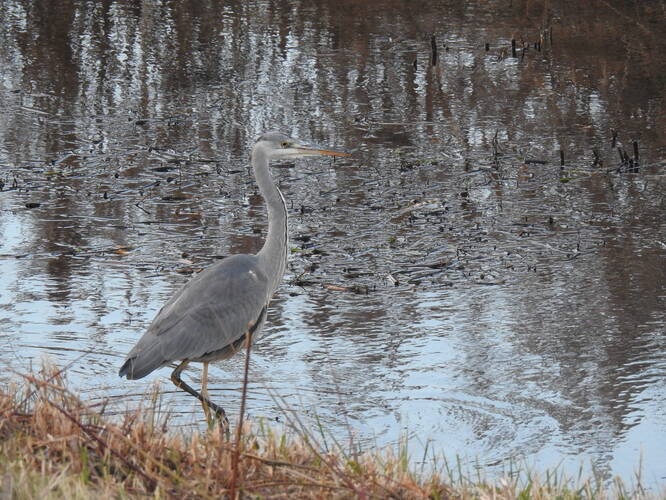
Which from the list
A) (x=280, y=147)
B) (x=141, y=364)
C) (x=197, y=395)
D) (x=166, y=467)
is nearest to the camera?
(x=166, y=467)

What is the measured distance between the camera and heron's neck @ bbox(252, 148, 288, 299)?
6.44 metres

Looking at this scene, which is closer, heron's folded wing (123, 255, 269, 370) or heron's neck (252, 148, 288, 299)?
heron's folded wing (123, 255, 269, 370)

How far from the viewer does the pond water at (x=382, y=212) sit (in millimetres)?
5980

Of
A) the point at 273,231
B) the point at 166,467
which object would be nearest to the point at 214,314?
the point at 273,231

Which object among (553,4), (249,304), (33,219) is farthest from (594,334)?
(553,4)

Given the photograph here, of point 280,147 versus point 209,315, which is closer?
point 209,315

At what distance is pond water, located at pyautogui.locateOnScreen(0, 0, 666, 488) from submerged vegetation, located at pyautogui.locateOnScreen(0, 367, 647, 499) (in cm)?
31

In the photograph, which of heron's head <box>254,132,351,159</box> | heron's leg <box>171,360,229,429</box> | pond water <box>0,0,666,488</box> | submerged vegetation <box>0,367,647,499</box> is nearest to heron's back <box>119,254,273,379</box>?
heron's leg <box>171,360,229,429</box>

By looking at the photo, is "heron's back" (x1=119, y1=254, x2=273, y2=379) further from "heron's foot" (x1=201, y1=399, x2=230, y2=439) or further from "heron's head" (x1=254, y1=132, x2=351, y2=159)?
"heron's head" (x1=254, y1=132, x2=351, y2=159)

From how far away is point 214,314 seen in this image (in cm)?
601

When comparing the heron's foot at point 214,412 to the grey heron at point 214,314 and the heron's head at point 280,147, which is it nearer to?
the grey heron at point 214,314

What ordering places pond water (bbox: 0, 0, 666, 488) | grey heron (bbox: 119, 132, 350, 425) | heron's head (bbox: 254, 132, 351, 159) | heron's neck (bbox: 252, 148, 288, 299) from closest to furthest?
1. grey heron (bbox: 119, 132, 350, 425)
2. pond water (bbox: 0, 0, 666, 488)
3. heron's neck (bbox: 252, 148, 288, 299)
4. heron's head (bbox: 254, 132, 351, 159)

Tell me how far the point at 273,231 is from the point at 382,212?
2.25 meters

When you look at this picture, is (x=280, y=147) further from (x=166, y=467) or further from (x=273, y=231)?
(x=166, y=467)
